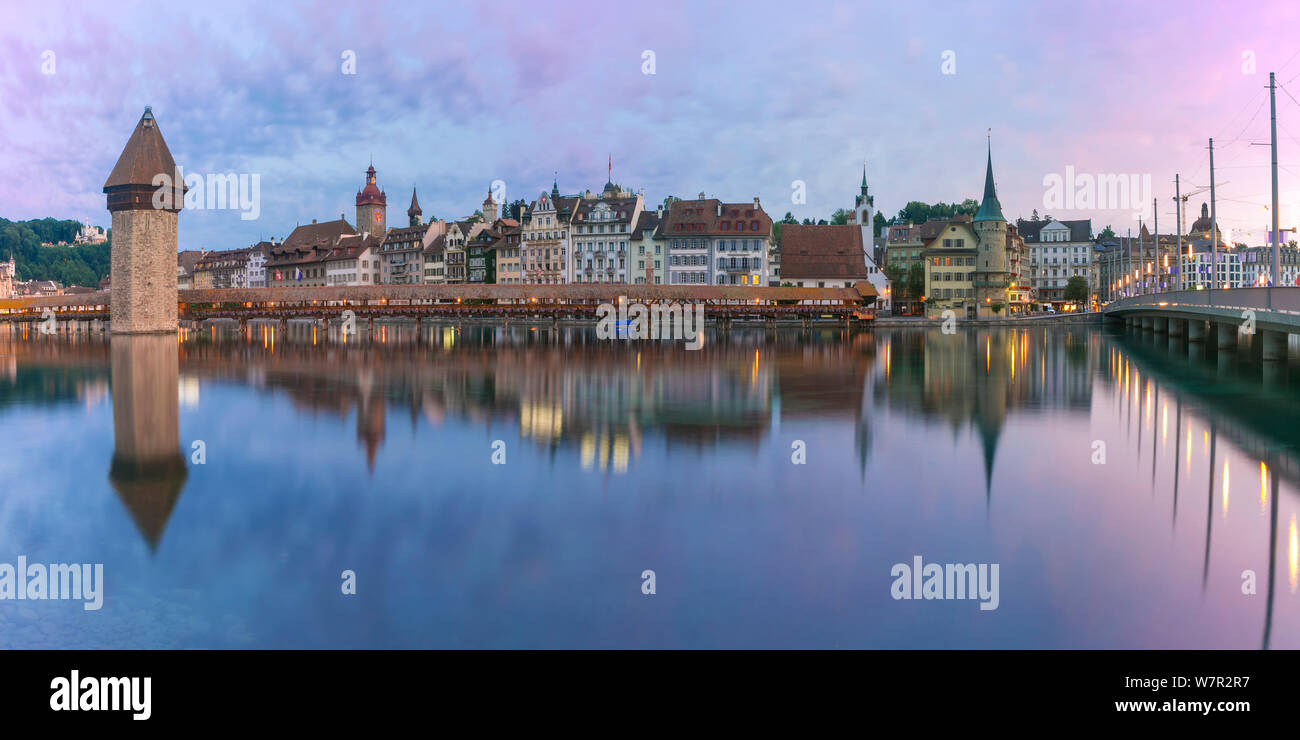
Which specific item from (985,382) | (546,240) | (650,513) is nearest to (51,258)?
(546,240)

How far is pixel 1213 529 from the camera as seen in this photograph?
1161 centimetres

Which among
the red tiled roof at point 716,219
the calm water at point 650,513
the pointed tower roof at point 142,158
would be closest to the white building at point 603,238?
the red tiled roof at point 716,219

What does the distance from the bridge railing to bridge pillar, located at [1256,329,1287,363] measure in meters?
1.51

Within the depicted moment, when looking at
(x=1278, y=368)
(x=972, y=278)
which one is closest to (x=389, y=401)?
(x=1278, y=368)

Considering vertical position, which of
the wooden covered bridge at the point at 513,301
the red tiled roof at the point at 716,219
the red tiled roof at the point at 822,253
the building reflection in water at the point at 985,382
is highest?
the red tiled roof at the point at 716,219

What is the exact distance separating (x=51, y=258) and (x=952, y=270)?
136 meters

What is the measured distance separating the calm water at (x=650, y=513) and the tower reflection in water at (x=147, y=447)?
0.11m

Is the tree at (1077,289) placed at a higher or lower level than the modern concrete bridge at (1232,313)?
higher

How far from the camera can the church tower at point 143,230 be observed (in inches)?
2468

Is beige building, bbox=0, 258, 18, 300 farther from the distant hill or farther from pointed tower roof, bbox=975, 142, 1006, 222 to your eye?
pointed tower roof, bbox=975, 142, 1006, 222

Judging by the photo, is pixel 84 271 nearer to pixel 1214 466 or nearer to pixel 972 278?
pixel 972 278

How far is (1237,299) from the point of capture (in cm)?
3312
